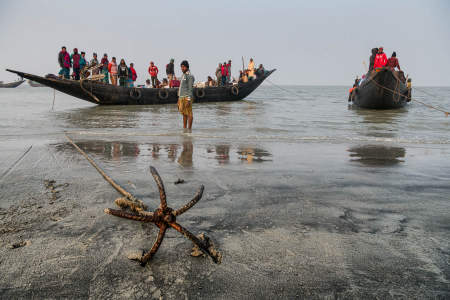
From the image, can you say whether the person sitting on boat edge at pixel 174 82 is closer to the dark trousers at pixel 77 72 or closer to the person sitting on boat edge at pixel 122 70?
the person sitting on boat edge at pixel 122 70

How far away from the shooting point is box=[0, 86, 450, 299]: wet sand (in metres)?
1.56

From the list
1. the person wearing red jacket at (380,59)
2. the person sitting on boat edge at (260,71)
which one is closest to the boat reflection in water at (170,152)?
the person wearing red jacket at (380,59)

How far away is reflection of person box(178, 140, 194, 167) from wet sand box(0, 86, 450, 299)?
81mm

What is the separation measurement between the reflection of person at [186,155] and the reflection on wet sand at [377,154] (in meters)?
2.48

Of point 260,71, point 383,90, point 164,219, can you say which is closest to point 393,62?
point 383,90

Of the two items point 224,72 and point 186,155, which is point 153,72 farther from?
point 186,155

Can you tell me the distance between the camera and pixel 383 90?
15914 millimetres

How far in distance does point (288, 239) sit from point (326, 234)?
0.95 feet

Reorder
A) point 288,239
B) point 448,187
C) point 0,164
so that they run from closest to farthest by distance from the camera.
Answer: point 288,239, point 448,187, point 0,164

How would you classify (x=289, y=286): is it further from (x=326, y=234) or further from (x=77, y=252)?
(x=77, y=252)

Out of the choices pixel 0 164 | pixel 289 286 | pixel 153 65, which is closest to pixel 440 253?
pixel 289 286

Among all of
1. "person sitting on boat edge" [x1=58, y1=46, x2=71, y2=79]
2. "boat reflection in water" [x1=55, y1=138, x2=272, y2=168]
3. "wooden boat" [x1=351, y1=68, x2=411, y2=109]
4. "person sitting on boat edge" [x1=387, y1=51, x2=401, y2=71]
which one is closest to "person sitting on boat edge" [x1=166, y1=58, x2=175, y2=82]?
"person sitting on boat edge" [x1=58, y1=46, x2=71, y2=79]

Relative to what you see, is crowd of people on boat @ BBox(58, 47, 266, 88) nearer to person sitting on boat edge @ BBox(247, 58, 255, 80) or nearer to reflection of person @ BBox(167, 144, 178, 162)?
person sitting on boat edge @ BBox(247, 58, 255, 80)

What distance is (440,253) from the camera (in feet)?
6.17
